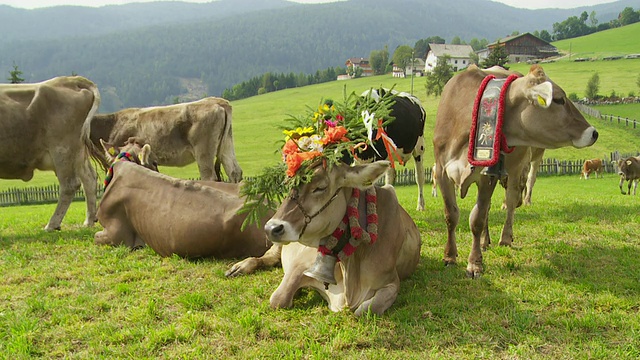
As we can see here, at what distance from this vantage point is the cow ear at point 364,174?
427 cm

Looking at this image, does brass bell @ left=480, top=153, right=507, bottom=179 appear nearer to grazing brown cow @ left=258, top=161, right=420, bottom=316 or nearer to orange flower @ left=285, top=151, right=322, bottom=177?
grazing brown cow @ left=258, top=161, right=420, bottom=316

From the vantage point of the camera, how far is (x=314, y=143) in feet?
14.6

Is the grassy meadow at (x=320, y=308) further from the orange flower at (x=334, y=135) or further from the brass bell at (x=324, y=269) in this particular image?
the orange flower at (x=334, y=135)

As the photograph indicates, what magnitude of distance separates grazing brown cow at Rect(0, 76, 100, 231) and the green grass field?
8.13 ft

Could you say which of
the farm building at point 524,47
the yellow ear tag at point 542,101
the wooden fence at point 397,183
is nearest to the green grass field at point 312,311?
the yellow ear tag at point 542,101

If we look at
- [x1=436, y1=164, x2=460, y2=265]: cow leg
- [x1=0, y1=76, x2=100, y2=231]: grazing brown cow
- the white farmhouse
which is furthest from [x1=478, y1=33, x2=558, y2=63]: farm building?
[x1=436, y1=164, x2=460, y2=265]: cow leg

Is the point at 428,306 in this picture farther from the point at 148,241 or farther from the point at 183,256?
the point at 148,241

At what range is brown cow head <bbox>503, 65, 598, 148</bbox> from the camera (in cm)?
539

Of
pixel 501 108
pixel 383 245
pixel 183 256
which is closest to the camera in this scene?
pixel 383 245

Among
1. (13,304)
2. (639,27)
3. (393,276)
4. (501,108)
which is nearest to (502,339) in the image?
(393,276)

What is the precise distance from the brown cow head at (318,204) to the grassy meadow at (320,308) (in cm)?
86

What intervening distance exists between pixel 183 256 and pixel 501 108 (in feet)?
14.4

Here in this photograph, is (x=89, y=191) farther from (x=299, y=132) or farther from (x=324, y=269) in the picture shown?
(x=324, y=269)

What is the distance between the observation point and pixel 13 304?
5082mm
